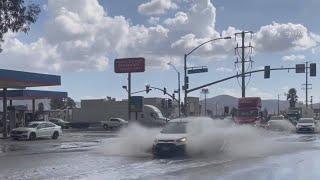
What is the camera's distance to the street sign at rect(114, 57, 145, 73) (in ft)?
202

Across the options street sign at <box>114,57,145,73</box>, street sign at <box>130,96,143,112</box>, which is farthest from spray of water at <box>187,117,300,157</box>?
street sign at <box>114,57,145,73</box>

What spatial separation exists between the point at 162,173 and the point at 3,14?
690 cm

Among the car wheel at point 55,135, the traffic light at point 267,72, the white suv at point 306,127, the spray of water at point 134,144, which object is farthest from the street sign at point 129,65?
the spray of water at point 134,144

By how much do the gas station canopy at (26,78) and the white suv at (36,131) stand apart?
133 inches

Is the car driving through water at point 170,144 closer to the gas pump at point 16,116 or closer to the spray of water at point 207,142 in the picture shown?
the spray of water at point 207,142

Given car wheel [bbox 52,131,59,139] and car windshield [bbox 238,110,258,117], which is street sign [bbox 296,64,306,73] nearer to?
car windshield [bbox 238,110,258,117]

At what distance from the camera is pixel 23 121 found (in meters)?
63.6

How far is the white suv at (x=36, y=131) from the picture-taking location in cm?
4647

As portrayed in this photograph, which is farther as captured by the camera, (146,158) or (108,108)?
(108,108)

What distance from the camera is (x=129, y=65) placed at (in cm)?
6191

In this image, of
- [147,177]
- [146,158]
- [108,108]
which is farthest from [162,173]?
[108,108]

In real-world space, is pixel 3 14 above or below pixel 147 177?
above

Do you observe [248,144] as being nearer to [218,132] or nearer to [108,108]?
[218,132]

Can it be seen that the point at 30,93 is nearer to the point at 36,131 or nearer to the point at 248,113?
the point at 36,131
